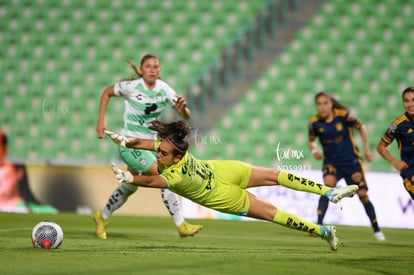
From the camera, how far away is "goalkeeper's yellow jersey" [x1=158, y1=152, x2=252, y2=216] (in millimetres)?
7355

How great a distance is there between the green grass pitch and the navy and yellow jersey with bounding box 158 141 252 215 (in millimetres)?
499

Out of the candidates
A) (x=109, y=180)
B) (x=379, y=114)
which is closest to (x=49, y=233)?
(x=109, y=180)

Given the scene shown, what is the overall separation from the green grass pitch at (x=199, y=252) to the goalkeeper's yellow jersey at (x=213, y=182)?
1.63ft

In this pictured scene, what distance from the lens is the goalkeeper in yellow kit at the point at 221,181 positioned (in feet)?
24.0

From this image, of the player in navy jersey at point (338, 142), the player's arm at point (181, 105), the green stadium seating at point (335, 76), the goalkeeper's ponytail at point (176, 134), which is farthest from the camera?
the green stadium seating at point (335, 76)

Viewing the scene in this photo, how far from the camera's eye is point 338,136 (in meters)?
11.0

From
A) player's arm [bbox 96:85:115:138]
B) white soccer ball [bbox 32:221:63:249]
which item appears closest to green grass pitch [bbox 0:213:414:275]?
white soccer ball [bbox 32:221:63:249]

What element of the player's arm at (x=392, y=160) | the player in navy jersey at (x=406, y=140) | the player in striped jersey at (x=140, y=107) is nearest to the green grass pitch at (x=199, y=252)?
the player in striped jersey at (x=140, y=107)

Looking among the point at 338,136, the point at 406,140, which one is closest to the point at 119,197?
the point at 338,136

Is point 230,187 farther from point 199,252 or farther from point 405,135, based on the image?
point 405,135

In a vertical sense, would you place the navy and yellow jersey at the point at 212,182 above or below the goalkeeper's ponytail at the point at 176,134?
below

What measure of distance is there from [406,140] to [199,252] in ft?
10.4

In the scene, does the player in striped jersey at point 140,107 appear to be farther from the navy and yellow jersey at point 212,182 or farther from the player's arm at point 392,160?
the player's arm at point 392,160

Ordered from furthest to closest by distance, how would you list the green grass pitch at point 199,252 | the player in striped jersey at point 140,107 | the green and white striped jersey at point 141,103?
the green and white striped jersey at point 141,103, the player in striped jersey at point 140,107, the green grass pitch at point 199,252
